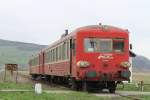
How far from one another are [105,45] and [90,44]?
714mm

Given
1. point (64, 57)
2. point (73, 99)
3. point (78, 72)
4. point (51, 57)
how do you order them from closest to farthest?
1. point (73, 99)
2. point (78, 72)
3. point (64, 57)
4. point (51, 57)

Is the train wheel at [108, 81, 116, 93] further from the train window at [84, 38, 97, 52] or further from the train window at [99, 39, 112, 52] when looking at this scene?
the train window at [84, 38, 97, 52]

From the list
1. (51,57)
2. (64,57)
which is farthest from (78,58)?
(51,57)

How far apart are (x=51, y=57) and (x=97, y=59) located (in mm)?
11842

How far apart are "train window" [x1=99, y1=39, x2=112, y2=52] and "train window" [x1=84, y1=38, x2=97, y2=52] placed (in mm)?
292

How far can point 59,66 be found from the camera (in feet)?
114

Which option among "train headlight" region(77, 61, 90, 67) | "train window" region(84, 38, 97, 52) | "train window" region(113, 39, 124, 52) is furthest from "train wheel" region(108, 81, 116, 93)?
"train window" region(84, 38, 97, 52)

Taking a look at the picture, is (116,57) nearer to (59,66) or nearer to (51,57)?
(59,66)

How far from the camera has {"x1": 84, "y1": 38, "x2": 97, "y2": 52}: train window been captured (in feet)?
95.5

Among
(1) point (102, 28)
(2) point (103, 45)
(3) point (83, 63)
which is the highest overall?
(1) point (102, 28)

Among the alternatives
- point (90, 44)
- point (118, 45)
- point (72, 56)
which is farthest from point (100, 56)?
point (72, 56)

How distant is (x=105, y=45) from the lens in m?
29.3

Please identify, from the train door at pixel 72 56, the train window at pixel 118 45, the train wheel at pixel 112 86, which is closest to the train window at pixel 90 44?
the train door at pixel 72 56

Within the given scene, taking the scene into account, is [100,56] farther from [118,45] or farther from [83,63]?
[118,45]
